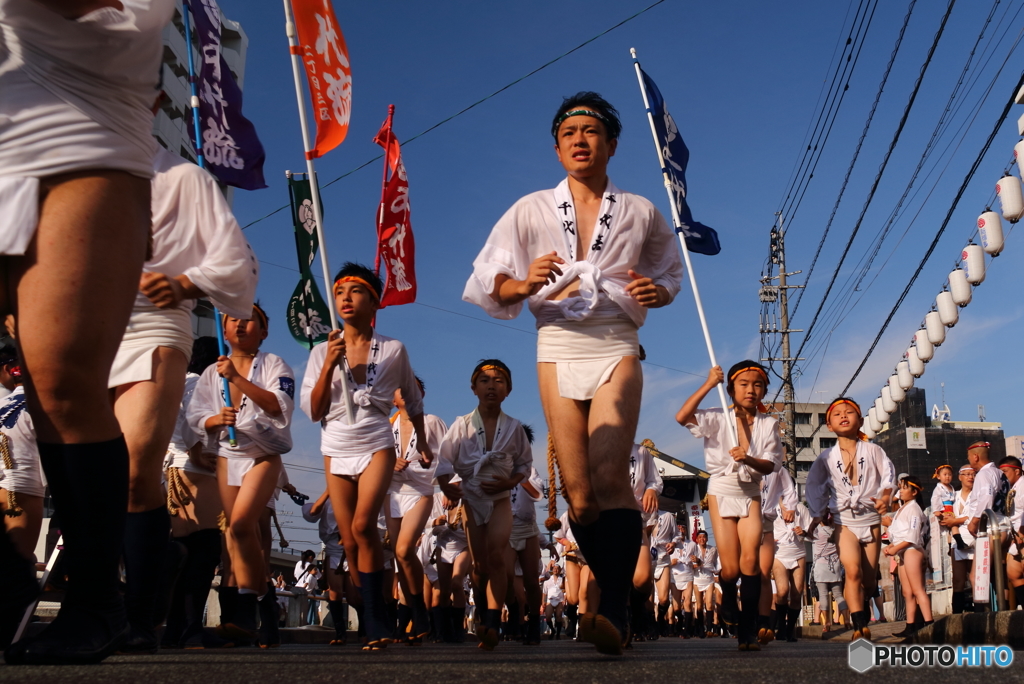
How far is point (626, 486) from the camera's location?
4293mm

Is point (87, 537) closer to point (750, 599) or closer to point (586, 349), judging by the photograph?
point (586, 349)

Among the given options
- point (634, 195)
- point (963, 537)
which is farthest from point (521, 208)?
point (963, 537)

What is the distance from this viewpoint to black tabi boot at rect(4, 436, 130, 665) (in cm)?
246

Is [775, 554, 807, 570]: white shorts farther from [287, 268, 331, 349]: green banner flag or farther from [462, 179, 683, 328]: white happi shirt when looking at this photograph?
[462, 179, 683, 328]: white happi shirt

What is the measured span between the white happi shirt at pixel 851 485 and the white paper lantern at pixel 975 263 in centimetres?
1209

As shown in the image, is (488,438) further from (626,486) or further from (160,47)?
(160,47)

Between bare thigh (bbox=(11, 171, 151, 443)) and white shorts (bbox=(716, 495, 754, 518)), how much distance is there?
5592 mm

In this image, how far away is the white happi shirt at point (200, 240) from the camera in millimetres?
3527

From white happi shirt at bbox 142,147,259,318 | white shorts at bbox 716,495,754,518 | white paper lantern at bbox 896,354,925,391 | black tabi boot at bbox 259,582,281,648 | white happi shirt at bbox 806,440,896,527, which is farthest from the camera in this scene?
white paper lantern at bbox 896,354,925,391

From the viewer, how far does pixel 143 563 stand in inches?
159

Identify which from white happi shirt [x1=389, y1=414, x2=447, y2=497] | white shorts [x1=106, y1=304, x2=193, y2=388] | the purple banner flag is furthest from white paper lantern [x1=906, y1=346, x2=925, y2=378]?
white shorts [x1=106, y1=304, x2=193, y2=388]

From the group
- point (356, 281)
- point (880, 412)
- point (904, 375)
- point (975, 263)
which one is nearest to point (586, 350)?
point (356, 281)

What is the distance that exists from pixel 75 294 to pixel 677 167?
6.23 m

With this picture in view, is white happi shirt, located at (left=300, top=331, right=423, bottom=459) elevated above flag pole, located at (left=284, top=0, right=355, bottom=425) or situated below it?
below
